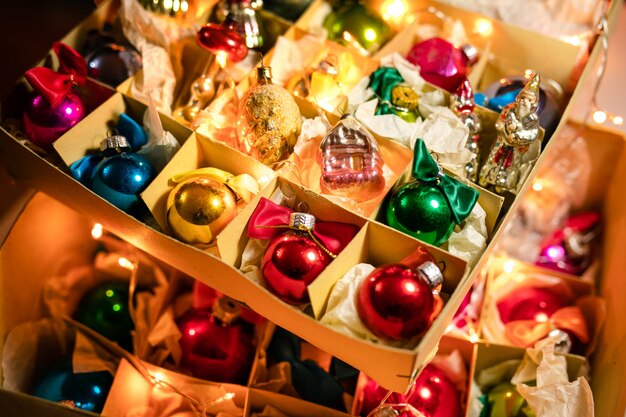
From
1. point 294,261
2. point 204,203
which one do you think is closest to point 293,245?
point 294,261

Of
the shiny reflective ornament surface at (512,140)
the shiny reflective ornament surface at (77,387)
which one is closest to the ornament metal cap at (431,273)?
the shiny reflective ornament surface at (512,140)

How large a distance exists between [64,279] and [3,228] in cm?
20

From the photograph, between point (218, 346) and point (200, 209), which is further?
point (218, 346)

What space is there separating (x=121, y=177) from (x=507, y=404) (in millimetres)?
932

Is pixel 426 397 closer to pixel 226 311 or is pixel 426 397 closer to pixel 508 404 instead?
pixel 508 404

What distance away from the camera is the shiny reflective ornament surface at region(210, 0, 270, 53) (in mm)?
1499

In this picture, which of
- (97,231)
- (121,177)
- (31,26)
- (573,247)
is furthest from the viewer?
(31,26)

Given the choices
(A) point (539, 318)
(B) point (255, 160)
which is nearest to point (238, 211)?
(B) point (255, 160)

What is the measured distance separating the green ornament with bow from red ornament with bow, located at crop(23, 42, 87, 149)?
2.38ft

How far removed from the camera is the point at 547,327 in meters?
1.42

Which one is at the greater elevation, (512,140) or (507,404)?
(512,140)

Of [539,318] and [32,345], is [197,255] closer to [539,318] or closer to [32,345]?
[32,345]

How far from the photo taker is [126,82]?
4.67 feet

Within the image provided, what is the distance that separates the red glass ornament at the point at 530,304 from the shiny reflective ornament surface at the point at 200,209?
0.77 m
